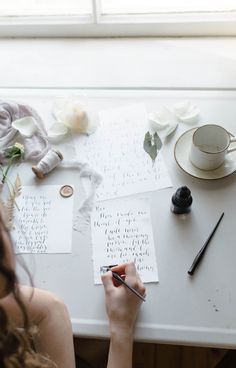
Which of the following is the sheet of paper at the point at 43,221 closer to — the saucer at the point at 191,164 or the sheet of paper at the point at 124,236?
the sheet of paper at the point at 124,236

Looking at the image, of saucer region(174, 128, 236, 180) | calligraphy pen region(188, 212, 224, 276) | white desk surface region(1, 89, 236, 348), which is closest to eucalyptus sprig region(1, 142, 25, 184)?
white desk surface region(1, 89, 236, 348)

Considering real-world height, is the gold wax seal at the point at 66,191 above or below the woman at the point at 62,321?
above

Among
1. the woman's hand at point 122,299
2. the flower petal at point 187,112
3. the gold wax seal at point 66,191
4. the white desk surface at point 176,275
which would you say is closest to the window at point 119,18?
the flower petal at point 187,112

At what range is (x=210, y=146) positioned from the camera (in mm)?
958

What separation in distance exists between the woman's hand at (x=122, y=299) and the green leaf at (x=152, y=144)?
0.28 meters

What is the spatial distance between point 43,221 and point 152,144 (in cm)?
30

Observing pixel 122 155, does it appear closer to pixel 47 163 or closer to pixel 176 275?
pixel 47 163

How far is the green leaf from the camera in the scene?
99 cm

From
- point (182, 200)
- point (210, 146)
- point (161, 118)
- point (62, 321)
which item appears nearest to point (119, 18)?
point (161, 118)

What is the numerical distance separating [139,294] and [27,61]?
0.79 meters

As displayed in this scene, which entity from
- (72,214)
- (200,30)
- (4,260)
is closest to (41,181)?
(72,214)

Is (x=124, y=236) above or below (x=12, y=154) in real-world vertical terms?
below

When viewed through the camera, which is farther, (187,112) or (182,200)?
(187,112)

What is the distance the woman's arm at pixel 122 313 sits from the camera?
771 millimetres
